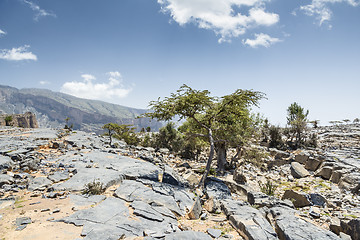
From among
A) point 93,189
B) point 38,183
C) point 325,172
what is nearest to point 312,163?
point 325,172

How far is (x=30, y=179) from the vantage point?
355 inches

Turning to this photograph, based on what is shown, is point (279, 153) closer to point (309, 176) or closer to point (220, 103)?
point (309, 176)

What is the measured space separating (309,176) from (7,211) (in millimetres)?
19855

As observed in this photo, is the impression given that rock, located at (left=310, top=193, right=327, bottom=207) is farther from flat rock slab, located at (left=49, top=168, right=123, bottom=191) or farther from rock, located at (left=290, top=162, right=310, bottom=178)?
flat rock slab, located at (left=49, top=168, right=123, bottom=191)

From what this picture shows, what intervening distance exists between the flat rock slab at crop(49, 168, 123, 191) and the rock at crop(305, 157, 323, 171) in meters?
17.5

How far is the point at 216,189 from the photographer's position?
11.0 m

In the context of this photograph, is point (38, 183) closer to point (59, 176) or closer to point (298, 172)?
point (59, 176)

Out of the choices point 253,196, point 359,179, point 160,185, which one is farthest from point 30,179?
point 359,179

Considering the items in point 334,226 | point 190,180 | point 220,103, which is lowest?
point 190,180

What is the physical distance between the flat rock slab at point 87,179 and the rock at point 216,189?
5335mm

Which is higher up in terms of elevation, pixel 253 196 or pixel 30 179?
pixel 253 196

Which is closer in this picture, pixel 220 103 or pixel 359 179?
pixel 359 179

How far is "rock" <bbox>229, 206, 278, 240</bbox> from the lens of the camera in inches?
232

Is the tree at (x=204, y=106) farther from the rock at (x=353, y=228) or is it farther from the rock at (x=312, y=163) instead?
the rock at (x=312, y=163)
